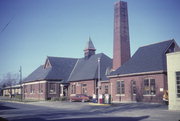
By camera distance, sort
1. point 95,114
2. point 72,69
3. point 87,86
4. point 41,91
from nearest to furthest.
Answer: point 95,114 < point 87,86 < point 41,91 < point 72,69

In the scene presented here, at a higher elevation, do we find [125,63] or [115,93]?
[125,63]

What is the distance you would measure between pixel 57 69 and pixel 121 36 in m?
20.5

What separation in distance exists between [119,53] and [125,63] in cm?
244

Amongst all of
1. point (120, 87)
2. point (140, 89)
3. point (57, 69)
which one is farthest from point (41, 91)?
point (140, 89)

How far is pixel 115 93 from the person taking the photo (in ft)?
135

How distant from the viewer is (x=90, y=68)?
165 ft

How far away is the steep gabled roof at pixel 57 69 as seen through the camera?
55206mm

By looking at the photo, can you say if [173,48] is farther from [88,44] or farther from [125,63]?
[88,44]

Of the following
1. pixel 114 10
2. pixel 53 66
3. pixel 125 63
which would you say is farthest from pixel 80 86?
pixel 114 10

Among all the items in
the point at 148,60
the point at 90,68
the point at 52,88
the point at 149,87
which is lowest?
the point at 52,88

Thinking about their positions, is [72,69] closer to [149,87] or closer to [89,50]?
[89,50]

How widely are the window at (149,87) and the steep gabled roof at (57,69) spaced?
2476 centimetres

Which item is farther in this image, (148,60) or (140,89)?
(148,60)

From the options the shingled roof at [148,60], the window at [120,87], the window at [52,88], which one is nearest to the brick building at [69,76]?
the window at [52,88]
